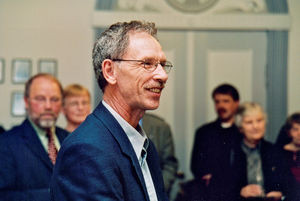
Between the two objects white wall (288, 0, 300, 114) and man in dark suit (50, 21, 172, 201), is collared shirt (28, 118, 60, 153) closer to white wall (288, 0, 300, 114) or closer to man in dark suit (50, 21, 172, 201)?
man in dark suit (50, 21, 172, 201)

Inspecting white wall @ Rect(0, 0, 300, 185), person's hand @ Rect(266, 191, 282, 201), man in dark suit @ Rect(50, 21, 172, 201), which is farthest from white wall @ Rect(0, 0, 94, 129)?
man in dark suit @ Rect(50, 21, 172, 201)

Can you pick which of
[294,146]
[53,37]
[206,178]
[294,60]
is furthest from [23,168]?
[294,60]

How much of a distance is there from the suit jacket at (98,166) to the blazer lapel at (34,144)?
51.1 inches

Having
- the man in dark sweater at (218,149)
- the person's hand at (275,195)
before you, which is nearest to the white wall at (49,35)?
the man in dark sweater at (218,149)

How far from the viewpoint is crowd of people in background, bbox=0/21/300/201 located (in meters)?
1.41

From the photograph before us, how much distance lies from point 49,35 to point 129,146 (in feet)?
11.9

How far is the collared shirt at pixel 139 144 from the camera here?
1.57m

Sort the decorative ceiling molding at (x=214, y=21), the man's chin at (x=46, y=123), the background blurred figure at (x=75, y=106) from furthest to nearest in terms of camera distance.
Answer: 1. the decorative ceiling molding at (x=214, y=21)
2. the background blurred figure at (x=75, y=106)
3. the man's chin at (x=46, y=123)

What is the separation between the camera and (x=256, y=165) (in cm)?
313

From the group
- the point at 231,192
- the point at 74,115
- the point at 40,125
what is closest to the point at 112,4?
the point at 74,115

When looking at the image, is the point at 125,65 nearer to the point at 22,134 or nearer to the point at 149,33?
the point at 149,33

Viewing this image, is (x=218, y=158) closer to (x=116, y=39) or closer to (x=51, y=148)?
(x=51, y=148)

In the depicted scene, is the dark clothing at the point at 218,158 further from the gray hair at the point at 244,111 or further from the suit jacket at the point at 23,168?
the suit jacket at the point at 23,168

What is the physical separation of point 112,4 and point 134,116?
3282 millimetres
